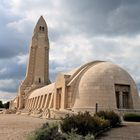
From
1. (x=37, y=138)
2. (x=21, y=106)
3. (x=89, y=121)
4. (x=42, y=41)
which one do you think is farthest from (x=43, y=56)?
(x=37, y=138)

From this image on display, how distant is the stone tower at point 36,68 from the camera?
2882 inches

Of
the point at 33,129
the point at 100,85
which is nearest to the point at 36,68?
the point at 100,85

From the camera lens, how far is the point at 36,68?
73.8m

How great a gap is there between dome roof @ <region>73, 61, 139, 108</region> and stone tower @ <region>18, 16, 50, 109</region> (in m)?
37.3

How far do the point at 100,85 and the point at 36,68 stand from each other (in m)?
41.0

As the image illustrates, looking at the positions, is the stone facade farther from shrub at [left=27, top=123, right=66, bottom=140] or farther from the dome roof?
shrub at [left=27, top=123, right=66, bottom=140]

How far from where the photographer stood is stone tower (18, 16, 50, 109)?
2882 inches

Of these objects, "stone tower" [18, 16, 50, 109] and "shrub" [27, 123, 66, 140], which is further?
"stone tower" [18, 16, 50, 109]

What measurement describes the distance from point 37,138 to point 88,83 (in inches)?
1072

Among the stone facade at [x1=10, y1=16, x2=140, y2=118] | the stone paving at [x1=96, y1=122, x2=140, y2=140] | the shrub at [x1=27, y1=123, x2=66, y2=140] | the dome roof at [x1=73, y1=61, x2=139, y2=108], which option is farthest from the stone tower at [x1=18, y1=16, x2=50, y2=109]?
the shrub at [x1=27, y1=123, x2=66, y2=140]

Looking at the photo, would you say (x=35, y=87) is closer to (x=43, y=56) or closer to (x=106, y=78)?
(x=43, y=56)

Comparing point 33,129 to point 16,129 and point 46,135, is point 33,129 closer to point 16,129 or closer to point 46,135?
point 16,129

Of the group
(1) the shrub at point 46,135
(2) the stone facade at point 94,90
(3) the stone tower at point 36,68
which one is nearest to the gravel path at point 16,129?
(1) the shrub at point 46,135

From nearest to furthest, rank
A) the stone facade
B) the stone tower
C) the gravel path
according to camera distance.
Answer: the gravel path, the stone facade, the stone tower
